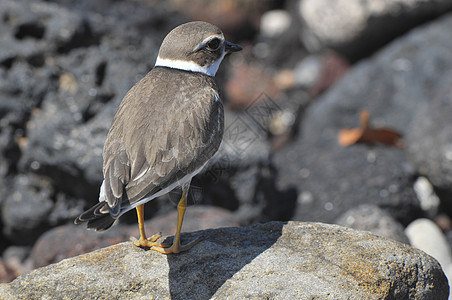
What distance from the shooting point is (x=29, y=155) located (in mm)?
8547

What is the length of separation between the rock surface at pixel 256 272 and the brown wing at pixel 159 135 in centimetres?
71

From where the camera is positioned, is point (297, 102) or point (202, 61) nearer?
point (202, 61)

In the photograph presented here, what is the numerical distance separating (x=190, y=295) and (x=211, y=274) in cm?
29

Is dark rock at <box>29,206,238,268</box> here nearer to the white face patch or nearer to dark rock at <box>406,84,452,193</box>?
the white face patch

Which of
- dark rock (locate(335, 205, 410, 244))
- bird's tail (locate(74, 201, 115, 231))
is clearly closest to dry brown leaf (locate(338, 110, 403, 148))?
dark rock (locate(335, 205, 410, 244))

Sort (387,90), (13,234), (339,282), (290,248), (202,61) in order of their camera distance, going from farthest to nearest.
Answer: (387,90), (13,234), (202,61), (290,248), (339,282)

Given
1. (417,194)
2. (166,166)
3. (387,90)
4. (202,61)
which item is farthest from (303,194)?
(166,166)

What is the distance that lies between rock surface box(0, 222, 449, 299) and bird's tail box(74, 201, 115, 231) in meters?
0.46

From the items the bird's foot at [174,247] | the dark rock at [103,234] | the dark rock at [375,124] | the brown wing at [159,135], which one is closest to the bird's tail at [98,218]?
the brown wing at [159,135]

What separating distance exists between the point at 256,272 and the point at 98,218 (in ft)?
4.92

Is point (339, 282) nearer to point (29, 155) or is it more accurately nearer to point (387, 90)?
point (29, 155)

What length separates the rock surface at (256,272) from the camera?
5.03m

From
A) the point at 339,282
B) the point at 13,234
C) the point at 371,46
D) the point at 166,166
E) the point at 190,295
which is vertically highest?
the point at 166,166

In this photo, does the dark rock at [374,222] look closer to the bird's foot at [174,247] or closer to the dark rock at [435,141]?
the dark rock at [435,141]
